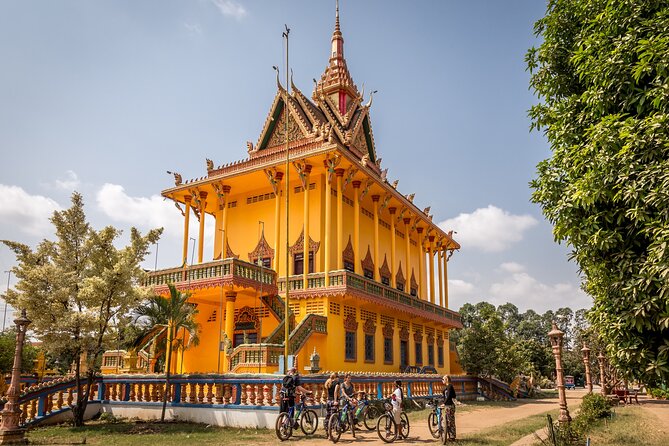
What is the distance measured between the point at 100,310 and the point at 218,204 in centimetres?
1473

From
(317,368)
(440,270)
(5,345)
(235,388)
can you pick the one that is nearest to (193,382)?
(235,388)

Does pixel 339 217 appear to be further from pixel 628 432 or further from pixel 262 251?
pixel 628 432

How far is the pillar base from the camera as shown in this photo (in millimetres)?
11991

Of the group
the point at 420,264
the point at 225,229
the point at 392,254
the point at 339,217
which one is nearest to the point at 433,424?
the point at 339,217

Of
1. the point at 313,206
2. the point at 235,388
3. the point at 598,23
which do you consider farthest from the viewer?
the point at 313,206

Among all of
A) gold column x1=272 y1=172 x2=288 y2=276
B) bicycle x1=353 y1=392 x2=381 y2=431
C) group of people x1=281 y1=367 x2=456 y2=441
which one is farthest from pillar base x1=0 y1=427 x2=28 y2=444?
gold column x1=272 y1=172 x2=288 y2=276

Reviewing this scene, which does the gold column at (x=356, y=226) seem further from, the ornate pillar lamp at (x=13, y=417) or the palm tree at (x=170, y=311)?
the ornate pillar lamp at (x=13, y=417)

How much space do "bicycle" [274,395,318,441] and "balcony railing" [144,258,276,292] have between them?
26.2ft

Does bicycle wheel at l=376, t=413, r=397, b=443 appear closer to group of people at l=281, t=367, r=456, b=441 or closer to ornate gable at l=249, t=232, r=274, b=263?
group of people at l=281, t=367, r=456, b=441

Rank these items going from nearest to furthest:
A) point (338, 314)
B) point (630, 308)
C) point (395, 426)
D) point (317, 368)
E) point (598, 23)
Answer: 1. point (630, 308)
2. point (598, 23)
3. point (395, 426)
4. point (317, 368)
5. point (338, 314)

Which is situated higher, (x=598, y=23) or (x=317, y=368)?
(x=598, y=23)

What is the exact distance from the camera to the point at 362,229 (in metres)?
28.5

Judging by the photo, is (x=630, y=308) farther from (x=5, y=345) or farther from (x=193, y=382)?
(x=5, y=345)

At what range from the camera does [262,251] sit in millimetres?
26281
